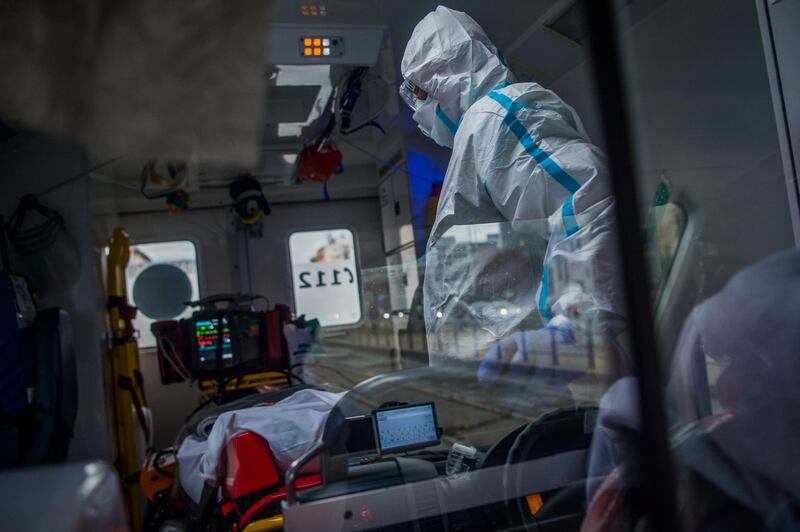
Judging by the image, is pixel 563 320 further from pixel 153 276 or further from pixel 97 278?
pixel 153 276

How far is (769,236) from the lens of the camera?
2051 millimetres

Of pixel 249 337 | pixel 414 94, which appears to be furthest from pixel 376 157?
pixel 414 94

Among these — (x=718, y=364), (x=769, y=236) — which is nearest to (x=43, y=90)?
(x=718, y=364)

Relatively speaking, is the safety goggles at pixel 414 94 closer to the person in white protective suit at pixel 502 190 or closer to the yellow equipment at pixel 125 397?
Answer: the person in white protective suit at pixel 502 190

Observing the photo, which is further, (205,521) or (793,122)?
(205,521)

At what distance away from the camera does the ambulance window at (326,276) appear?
18.2ft

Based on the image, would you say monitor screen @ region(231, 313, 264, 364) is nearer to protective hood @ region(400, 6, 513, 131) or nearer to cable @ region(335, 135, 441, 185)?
cable @ region(335, 135, 441, 185)

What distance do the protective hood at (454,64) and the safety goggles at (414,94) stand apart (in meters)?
0.05

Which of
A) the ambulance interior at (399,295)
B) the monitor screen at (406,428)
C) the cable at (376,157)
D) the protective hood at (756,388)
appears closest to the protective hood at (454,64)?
the ambulance interior at (399,295)

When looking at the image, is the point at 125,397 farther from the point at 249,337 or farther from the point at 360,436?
the point at 360,436

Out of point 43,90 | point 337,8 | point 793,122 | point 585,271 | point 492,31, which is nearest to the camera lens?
point 585,271

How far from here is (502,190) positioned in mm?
1889

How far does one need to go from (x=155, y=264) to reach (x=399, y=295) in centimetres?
263

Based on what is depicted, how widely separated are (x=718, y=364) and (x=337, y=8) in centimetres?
259
